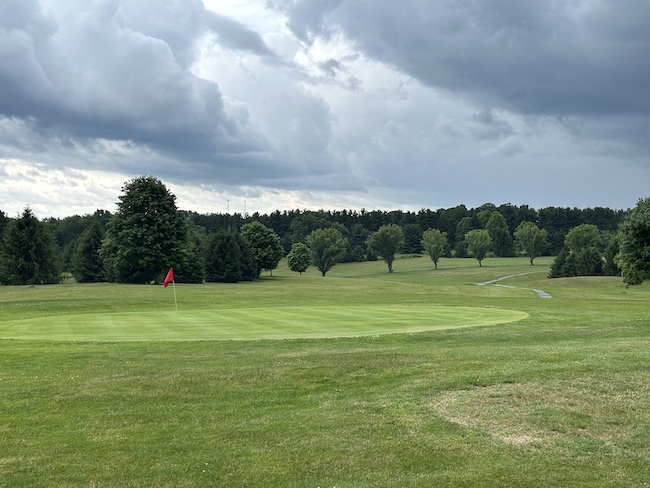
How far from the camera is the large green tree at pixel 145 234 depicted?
77.2 metres

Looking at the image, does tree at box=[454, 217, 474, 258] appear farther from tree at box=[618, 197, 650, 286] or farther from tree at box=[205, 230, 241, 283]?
tree at box=[618, 197, 650, 286]

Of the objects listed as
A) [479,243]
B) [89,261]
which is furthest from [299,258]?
[479,243]

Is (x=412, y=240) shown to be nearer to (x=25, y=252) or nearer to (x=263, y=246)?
(x=263, y=246)

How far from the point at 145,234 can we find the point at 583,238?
4192 inches

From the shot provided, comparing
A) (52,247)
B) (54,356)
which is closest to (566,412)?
(54,356)

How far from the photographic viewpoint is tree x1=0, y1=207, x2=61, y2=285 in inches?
3135

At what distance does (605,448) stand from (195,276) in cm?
9066

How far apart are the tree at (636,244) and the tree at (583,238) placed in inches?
4258

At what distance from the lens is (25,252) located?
80.4 m

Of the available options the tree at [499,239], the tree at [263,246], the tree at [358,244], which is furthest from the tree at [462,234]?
the tree at [263,246]

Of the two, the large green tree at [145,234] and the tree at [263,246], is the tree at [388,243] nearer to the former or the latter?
the tree at [263,246]

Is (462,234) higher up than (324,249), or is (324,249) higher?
(462,234)

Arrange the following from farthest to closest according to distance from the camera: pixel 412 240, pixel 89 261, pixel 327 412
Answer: pixel 412 240 < pixel 89 261 < pixel 327 412

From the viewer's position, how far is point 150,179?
266ft
